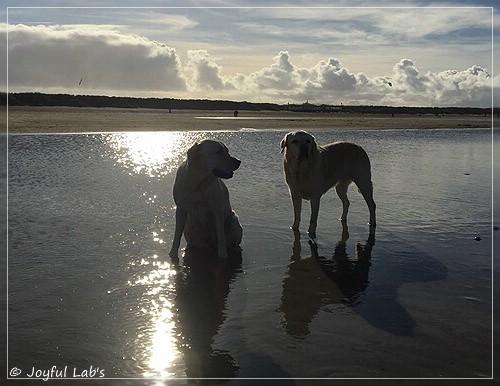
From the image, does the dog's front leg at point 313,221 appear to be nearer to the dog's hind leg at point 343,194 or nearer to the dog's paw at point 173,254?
the dog's hind leg at point 343,194

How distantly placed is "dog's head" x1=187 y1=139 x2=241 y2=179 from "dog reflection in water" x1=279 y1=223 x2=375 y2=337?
1.39m

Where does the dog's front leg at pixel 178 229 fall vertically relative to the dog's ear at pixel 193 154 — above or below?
below

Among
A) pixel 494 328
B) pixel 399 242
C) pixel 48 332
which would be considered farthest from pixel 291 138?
pixel 48 332

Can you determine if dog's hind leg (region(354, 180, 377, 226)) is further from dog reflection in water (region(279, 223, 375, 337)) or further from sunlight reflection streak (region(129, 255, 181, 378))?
sunlight reflection streak (region(129, 255, 181, 378))

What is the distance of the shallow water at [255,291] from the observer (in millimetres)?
3932

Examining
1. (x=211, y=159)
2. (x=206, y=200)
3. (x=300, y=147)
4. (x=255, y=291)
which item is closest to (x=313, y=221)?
(x=300, y=147)

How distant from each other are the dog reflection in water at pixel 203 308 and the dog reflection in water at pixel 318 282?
63 centimetres

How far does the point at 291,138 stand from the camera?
26.3 ft

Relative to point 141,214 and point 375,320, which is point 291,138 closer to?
point 141,214

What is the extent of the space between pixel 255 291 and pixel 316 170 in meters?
3.20

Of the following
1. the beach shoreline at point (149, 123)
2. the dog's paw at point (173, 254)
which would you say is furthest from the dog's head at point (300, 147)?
the beach shoreline at point (149, 123)

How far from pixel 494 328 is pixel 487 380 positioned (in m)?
0.96

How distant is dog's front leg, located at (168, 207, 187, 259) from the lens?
6469 mm

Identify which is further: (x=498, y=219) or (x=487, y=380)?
(x=498, y=219)
